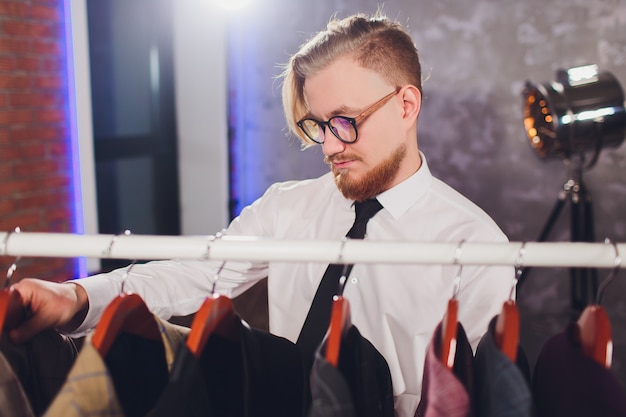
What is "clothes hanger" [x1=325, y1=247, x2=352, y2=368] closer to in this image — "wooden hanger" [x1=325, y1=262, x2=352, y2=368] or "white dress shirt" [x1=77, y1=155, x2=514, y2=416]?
"wooden hanger" [x1=325, y1=262, x2=352, y2=368]

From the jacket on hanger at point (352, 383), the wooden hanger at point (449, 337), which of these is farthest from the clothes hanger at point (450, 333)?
the jacket on hanger at point (352, 383)

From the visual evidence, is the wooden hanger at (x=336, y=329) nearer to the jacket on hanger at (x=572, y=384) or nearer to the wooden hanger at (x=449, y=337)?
the wooden hanger at (x=449, y=337)

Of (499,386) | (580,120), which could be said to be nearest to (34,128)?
(580,120)

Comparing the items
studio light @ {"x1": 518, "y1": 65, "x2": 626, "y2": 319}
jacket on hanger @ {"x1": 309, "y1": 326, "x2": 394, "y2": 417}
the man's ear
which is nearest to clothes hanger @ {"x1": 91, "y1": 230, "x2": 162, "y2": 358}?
A: jacket on hanger @ {"x1": 309, "y1": 326, "x2": 394, "y2": 417}

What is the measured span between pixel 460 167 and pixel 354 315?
2658 mm

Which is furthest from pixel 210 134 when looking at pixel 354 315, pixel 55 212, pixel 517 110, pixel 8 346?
pixel 8 346

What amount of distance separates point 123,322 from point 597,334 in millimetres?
585

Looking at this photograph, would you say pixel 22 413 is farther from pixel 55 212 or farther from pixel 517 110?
pixel 517 110

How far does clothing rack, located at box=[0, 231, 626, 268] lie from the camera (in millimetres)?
735

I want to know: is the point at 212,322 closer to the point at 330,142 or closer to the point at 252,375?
the point at 252,375

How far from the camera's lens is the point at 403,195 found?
1439 mm

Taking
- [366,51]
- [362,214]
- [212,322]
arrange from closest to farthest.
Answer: [212,322]
[362,214]
[366,51]

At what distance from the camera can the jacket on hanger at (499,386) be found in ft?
2.12

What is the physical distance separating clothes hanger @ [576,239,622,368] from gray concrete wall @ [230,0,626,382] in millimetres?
2831
